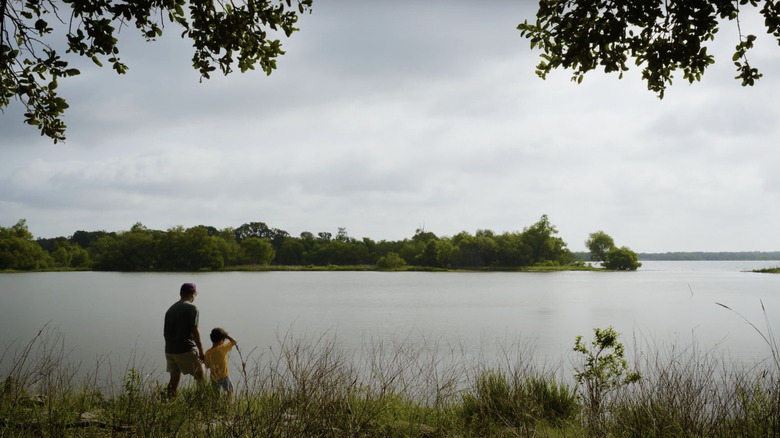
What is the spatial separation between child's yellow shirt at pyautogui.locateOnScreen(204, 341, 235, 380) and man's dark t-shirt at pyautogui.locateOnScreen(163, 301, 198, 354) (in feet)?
1.47

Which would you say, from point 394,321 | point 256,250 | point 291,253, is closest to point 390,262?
point 291,253

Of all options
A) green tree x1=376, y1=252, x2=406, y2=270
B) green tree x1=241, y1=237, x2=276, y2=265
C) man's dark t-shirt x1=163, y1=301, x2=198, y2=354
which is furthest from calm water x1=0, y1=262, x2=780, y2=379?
green tree x1=376, y1=252, x2=406, y2=270

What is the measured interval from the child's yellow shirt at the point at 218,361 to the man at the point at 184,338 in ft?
1.06

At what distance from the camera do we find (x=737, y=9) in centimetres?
520

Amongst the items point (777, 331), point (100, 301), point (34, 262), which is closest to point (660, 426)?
point (777, 331)

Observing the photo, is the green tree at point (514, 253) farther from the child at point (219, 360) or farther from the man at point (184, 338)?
the child at point (219, 360)

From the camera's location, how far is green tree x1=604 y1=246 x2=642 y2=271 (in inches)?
4122

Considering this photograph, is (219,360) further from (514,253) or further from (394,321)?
(514,253)

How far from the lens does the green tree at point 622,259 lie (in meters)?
105

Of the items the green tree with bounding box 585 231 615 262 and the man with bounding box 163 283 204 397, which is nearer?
the man with bounding box 163 283 204 397

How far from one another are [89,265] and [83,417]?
110087 millimetres

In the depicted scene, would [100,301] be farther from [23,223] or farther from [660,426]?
[23,223]

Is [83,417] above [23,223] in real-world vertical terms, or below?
below

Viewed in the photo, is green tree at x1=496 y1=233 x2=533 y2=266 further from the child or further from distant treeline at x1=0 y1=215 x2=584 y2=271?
the child
